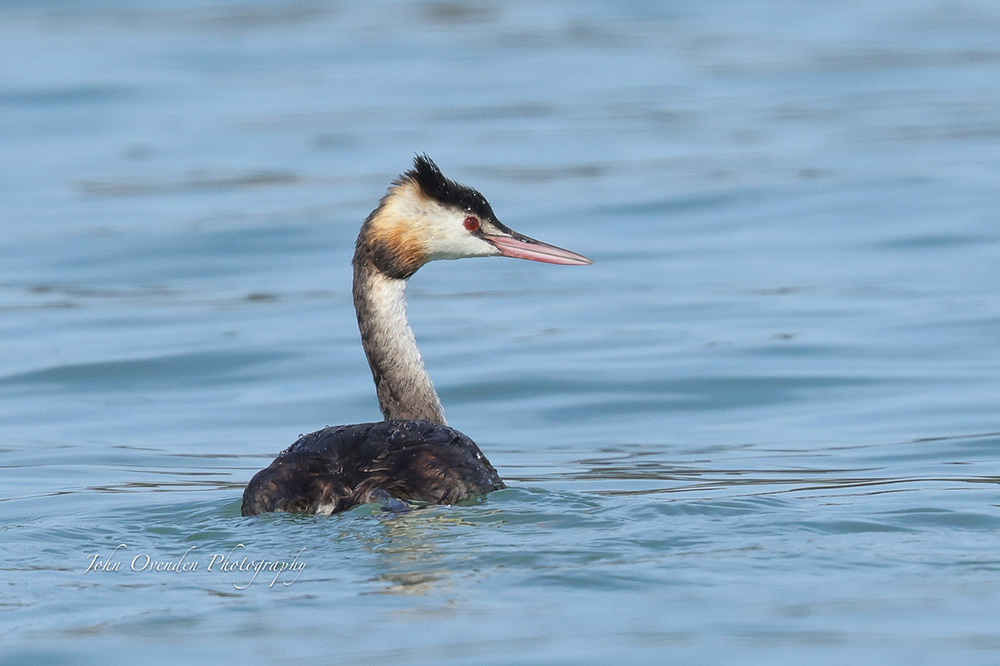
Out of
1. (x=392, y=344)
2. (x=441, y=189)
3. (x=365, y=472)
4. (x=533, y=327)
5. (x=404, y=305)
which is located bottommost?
(x=533, y=327)

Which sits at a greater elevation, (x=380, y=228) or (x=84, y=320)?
(x=380, y=228)

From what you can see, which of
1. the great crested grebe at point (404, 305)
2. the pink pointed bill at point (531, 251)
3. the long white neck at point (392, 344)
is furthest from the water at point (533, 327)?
the pink pointed bill at point (531, 251)

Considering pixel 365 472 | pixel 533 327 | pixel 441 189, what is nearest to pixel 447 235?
pixel 441 189

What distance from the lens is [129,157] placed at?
58.1 feet

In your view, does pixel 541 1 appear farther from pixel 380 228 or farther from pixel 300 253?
pixel 380 228

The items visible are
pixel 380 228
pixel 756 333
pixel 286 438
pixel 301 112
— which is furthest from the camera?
pixel 301 112

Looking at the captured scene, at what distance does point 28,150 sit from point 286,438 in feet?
31.4

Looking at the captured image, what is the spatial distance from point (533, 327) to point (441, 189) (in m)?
4.29

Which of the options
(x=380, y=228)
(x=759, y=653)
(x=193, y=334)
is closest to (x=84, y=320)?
(x=193, y=334)

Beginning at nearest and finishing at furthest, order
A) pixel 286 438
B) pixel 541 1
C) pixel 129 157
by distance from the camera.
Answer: pixel 286 438, pixel 129 157, pixel 541 1

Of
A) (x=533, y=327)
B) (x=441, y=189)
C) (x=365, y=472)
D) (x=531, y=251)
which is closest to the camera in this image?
(x=365, y=472)

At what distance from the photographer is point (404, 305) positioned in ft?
25.5

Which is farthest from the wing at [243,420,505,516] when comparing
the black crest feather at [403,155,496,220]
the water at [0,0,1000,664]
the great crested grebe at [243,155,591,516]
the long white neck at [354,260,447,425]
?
the black crest feather at [403,155,496,220]

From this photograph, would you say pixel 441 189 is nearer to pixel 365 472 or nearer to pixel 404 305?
pixel 404 305
